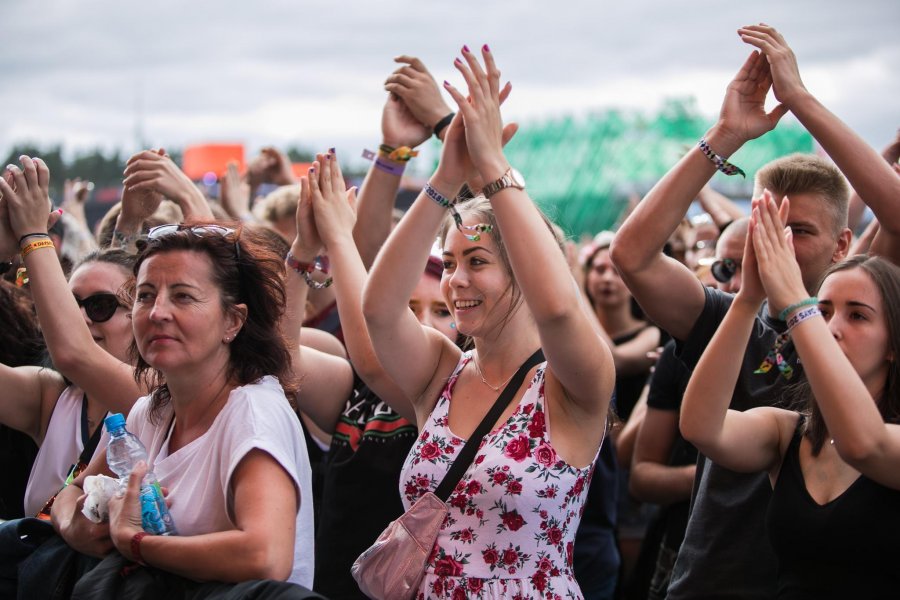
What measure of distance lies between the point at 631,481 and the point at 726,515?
3.68ft

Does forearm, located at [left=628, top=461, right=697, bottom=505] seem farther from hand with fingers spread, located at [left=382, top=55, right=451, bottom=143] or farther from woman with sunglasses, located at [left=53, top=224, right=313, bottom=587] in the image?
woman with sunglasses, located at [left=53, top=224, right=313, bottom=587]

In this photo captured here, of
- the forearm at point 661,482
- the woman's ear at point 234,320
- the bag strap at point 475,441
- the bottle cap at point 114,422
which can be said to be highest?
the woman's ear at point 234,320

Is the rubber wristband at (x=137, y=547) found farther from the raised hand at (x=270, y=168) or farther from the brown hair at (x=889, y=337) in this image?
the raised hand at (x=270, y=168)

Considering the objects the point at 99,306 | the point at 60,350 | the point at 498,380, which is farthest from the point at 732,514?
the point at 99,306

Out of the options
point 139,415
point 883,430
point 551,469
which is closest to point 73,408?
point 139,415

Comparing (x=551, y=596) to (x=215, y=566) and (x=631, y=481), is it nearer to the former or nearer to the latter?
(x=215, y=566)

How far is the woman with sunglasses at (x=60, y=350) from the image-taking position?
291 cm

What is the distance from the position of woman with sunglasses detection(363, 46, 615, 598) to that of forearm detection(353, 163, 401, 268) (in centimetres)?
96

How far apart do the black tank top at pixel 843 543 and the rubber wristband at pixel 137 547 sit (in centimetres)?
154

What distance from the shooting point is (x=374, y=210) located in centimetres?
358

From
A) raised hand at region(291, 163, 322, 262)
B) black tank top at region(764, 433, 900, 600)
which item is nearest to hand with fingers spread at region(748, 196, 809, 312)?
black tank top at region(764, 433, 900, 600)

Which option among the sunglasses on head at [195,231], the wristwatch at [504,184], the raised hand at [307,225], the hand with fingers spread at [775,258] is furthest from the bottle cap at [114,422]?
the hand with fingers spread at [775,258]

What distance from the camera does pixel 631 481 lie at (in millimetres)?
3896

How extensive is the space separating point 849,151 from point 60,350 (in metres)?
2.38
